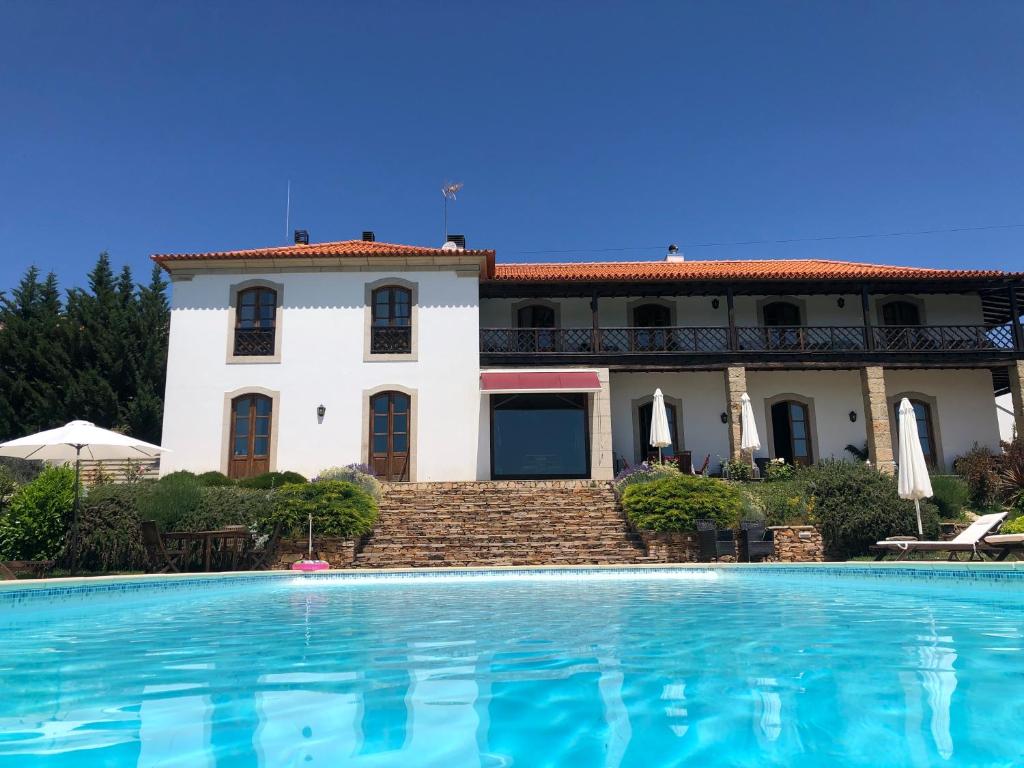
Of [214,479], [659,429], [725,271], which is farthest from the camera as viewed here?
[725,271]

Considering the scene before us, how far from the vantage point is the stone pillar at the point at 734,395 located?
2005 centimetres

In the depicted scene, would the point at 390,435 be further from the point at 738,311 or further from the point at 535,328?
the point at 738,311

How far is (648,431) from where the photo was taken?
22297mm

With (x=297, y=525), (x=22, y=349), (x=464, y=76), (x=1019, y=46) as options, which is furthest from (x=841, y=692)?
(x=22, y=349)

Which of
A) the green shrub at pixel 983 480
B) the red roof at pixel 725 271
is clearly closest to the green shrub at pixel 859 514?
the green shrub at pixel 983 480

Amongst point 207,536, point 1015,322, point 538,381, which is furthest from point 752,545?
point 1015,322

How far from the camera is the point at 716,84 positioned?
51.9 feet

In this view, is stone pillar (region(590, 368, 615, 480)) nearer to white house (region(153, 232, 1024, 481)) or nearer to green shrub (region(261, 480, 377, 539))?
white house (region(153, 232, 1024, 481))

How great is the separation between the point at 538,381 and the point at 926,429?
13128 millimetres

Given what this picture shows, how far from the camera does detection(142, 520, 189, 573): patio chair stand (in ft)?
38.0

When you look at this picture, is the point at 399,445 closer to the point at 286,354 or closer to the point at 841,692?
the point at 286,354

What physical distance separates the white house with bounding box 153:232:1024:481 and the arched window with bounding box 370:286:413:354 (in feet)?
0.16

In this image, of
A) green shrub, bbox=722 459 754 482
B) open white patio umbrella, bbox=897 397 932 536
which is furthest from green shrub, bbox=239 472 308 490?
open white patio umbrella, bbox=897 397 932 536

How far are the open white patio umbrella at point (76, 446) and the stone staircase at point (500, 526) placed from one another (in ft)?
15.3
